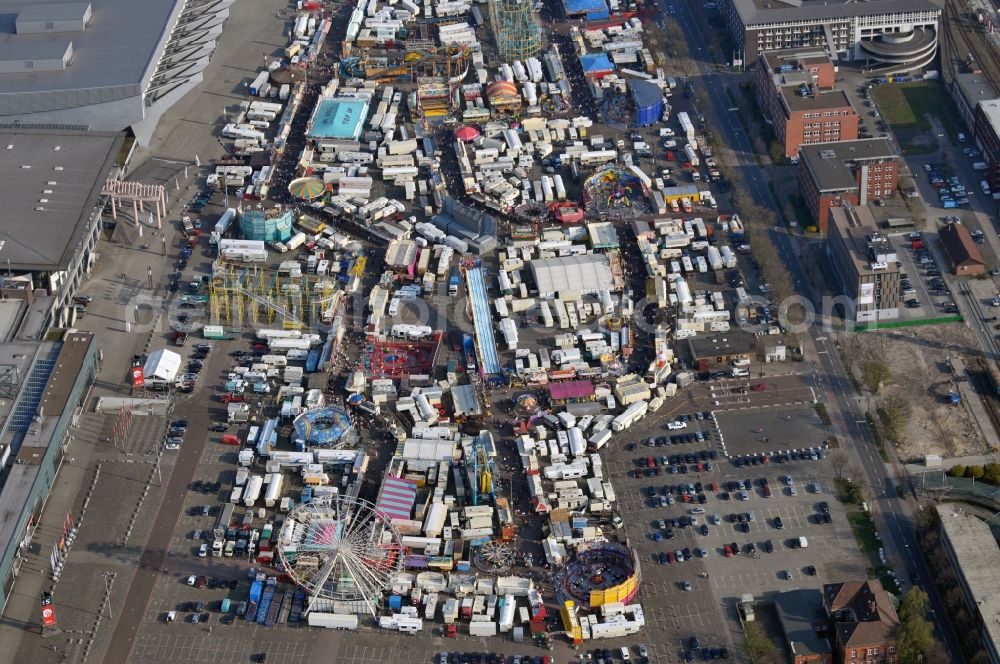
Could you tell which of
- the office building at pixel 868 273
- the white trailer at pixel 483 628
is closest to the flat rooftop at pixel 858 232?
the office building at pixel 868 273

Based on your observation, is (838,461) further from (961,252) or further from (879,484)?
(961,252)

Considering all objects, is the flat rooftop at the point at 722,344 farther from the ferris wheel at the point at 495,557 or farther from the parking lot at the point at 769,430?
the ferris wheel at the point at 495,557

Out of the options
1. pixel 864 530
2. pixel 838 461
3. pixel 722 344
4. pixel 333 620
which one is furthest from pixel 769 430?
pixel 333 620

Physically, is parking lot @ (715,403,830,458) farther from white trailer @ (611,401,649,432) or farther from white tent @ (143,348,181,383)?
white tent @ (143,348,181,383)

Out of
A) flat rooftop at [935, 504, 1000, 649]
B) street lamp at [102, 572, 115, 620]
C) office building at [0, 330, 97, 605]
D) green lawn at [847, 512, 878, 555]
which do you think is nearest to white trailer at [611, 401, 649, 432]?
green lawn at [847, 512, 878, 555]

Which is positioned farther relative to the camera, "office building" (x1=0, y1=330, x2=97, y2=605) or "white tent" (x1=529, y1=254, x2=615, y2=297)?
"white tent" (x1=529, y1=254, x2=615, y2=297)

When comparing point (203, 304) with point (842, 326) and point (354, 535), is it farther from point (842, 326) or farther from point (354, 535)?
point (842, 326)
